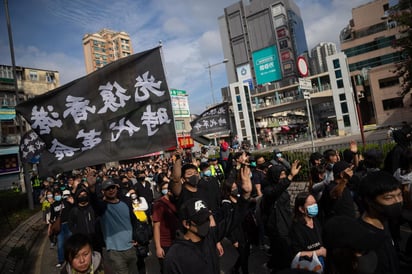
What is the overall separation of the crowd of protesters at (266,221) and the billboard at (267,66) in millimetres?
57304

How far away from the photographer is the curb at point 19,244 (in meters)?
6.13

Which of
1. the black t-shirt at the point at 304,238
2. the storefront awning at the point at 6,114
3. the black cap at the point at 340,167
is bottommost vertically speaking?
the black t-shirt at the point at 304,238

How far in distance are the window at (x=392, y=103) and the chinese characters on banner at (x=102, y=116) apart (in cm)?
4013

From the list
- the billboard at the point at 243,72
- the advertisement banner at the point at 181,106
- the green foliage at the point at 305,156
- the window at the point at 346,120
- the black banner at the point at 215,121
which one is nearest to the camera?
the green foliage at the point at 305,156

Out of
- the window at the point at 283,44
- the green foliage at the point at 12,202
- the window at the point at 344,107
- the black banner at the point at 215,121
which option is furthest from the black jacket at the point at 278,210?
the window at the point at 283,44

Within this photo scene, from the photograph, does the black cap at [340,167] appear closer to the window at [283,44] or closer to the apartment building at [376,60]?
the apartment building at [376,60]

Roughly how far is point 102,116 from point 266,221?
107 inches

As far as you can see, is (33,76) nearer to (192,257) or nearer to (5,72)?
(5,72)

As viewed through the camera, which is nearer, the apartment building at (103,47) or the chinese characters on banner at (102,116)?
the chinese characters on banner at (102,116)

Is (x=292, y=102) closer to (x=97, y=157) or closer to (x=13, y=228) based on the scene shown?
(x=13, y=228)

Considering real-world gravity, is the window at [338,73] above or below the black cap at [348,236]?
above

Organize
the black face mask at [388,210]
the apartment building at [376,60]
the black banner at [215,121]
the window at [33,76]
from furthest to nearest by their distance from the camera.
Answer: the apartment building at [376,60] → the window at [33,76] → the black banner at [215,121] → the black face mask at [388,210]

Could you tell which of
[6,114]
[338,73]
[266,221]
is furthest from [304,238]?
[338,73]

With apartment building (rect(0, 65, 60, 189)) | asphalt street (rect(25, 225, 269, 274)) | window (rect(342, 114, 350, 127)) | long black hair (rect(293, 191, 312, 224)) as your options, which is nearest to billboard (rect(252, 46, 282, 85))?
window (rect(342, 114, 350, 127))
